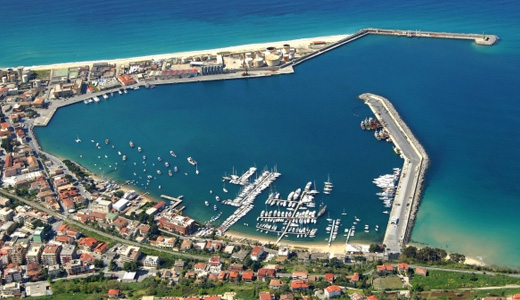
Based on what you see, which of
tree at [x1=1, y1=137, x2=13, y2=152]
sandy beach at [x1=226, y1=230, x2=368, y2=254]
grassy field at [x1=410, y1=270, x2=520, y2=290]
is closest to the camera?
grassy field at [x1=410, y1=270, x2=520, y2=290]

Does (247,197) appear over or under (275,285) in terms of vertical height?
over

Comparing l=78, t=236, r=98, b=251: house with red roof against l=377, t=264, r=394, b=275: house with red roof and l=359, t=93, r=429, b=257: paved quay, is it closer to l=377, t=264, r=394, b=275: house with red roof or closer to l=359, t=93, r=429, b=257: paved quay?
l=377, t=264, r=394, b=275: house with red roof

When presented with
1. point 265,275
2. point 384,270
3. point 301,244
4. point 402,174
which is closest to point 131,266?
point 265,275

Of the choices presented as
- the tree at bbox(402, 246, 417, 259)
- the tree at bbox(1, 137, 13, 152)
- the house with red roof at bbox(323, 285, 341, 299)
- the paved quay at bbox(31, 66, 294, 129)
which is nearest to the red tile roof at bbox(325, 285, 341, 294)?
the house with red roof at bbox(323, 285, 341, 299)

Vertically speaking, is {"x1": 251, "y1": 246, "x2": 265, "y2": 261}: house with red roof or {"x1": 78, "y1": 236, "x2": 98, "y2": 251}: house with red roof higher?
{"x1": 251, "y1": 246, "x2": 265, "y2": 261}: house with red roof

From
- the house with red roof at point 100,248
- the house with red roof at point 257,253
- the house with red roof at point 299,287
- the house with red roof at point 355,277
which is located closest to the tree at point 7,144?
the house with red roof at point 100,248

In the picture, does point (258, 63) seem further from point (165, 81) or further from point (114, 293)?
point (114, 293)

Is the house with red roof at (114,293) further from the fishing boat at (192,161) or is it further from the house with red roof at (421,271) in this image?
the house with red roof at (421,271)
